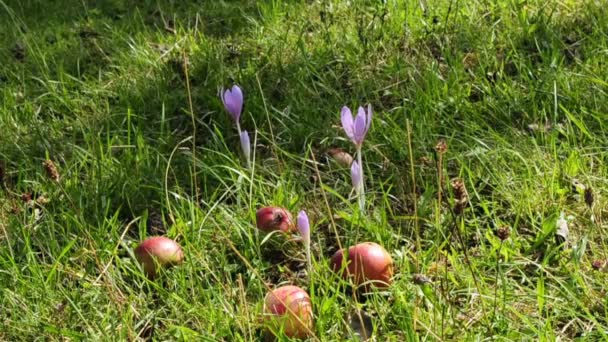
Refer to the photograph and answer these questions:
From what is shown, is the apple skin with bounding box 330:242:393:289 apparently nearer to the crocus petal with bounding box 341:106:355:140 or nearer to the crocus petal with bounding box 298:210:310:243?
the crocus petal with bounding box 298:210:310:243

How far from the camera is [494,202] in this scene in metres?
2.44

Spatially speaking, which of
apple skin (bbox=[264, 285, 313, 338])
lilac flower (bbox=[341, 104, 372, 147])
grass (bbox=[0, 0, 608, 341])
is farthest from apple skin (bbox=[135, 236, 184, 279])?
lilac flower (bbox=[341, 104, 372, 147])

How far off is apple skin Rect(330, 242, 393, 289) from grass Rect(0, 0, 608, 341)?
0.04 metres

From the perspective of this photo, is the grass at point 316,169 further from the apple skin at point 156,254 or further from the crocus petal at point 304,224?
the crocus petal at point 304,224

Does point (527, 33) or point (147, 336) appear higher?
point (527, 33)

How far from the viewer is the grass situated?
2098 millimetres

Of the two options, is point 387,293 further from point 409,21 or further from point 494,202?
point 409,21

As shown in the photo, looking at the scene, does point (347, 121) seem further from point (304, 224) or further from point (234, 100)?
point (234, 100)

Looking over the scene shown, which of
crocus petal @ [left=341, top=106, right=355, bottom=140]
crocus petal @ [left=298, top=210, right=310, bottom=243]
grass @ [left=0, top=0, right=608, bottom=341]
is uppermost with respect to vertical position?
crocus petal @ [left=341, top=106, right=355, bottom=140]

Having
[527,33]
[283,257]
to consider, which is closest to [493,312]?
[283,257]

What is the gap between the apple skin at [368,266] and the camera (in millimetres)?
2082

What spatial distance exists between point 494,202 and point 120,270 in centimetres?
120

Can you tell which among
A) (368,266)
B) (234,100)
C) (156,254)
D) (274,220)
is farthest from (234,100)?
(368,266)

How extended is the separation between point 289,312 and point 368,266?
282mm
